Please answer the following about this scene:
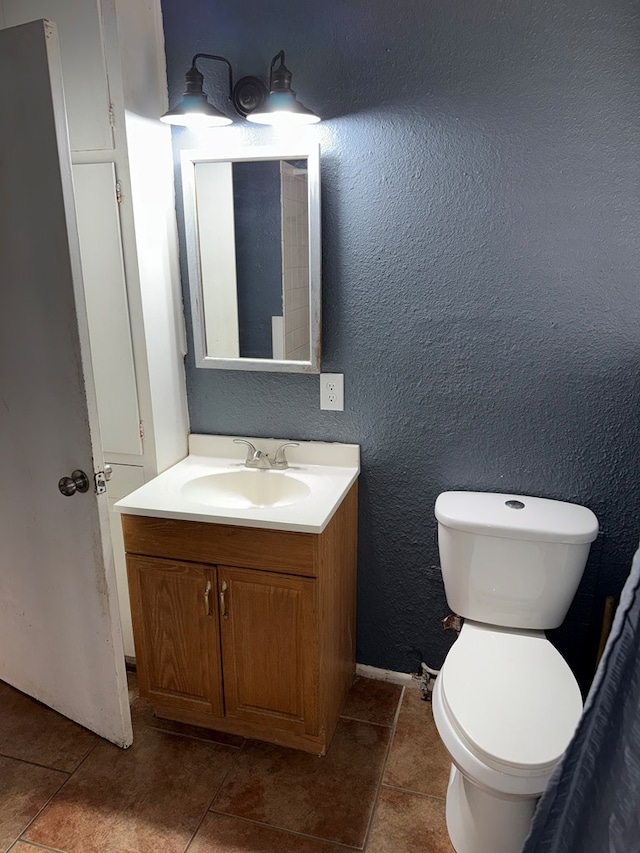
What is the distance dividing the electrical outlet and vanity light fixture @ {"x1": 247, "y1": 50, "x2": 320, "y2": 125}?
0.76 meters

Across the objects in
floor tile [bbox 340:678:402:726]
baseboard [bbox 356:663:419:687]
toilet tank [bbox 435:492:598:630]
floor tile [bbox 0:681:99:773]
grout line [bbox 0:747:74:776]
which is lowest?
grout line [bbox 0:747:74:776]

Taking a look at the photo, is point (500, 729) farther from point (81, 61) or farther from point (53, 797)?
point (81, 61)

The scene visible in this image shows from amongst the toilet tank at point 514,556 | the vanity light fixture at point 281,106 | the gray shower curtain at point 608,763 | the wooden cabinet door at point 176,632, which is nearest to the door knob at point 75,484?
the wooden cabinet door at point 176,632

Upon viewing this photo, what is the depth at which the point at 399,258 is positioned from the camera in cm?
189

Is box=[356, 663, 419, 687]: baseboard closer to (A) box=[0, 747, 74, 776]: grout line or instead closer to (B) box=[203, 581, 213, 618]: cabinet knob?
(B) box=[203, 581, 213, 618]: cabinet knob

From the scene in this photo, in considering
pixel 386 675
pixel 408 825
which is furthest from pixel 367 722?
pixel 408 825

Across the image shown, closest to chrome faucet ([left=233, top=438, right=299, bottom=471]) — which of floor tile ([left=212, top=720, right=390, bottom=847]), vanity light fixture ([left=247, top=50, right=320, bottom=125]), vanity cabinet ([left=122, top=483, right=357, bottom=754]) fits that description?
vanity cabinet ([left=122, top=483, right=357, bottom=754])

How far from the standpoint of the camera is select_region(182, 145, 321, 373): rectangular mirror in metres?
1.90

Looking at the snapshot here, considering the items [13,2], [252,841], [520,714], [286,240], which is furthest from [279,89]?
[252,841]

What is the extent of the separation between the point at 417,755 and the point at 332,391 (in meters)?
1.16

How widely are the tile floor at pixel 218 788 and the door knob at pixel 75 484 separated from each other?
0.87 m

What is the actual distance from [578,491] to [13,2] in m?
2.17

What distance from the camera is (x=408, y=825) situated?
1688 mm

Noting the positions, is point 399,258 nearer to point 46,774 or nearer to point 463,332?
point 463,332
